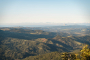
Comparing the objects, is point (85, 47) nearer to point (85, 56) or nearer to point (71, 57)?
point (85, 56)

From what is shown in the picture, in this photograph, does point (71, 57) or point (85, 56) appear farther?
point (71, 57)

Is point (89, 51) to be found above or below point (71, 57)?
above

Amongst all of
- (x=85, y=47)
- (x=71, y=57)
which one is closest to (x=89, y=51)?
(x=85, y=47)

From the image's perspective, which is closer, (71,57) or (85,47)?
(85,47)

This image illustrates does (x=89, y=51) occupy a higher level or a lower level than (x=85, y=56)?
higher

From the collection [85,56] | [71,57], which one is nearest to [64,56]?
[71,57]

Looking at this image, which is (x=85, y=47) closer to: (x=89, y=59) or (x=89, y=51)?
(x=89, y=51)

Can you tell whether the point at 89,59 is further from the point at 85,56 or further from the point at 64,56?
the point at 64,56

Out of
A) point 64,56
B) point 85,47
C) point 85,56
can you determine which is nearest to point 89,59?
point 85,56
